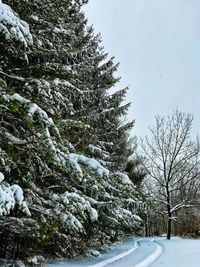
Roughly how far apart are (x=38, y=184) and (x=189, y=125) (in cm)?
2420

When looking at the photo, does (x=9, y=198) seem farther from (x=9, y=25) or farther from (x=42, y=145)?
(x=9, y=25)

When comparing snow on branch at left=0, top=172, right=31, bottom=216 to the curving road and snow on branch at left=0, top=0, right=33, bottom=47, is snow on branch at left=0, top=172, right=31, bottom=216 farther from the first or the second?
the curving road

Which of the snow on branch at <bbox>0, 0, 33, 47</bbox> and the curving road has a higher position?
the snow on branch at <bbox>0, 0, 33, 47</bbox>

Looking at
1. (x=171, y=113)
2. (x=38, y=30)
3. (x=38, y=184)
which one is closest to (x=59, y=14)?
(x=38, y=30)

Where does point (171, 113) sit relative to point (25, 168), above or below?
above

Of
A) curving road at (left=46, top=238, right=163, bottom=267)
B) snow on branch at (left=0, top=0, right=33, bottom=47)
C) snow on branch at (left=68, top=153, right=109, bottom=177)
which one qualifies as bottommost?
curving road at (left=46, top=238, right=163, bottom=267)

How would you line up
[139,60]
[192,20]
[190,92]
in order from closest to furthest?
1. [192,20]
2. [139,60]
3. [190,92]

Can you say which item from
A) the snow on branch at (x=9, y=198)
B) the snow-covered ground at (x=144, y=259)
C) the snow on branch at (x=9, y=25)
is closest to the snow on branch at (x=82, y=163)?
the snow on branch at (x=9, y=198)

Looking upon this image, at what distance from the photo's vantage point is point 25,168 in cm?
677

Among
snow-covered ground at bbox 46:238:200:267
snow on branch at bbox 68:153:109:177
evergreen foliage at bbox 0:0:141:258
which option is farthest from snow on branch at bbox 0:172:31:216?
snow-covered ground at bbox 46:238:200:267

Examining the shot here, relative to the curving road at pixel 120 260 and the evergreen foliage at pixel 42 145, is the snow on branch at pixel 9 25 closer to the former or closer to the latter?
the evergreen foliage at pixel 42 145

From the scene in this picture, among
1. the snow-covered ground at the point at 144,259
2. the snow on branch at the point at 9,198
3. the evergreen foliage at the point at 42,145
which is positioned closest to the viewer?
the snow on branch at the point at 9,198

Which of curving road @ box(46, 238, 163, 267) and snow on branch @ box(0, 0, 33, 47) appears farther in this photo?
curving road @ box(46, 238, 163, 267)

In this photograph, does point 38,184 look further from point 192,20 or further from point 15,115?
point 192,20
